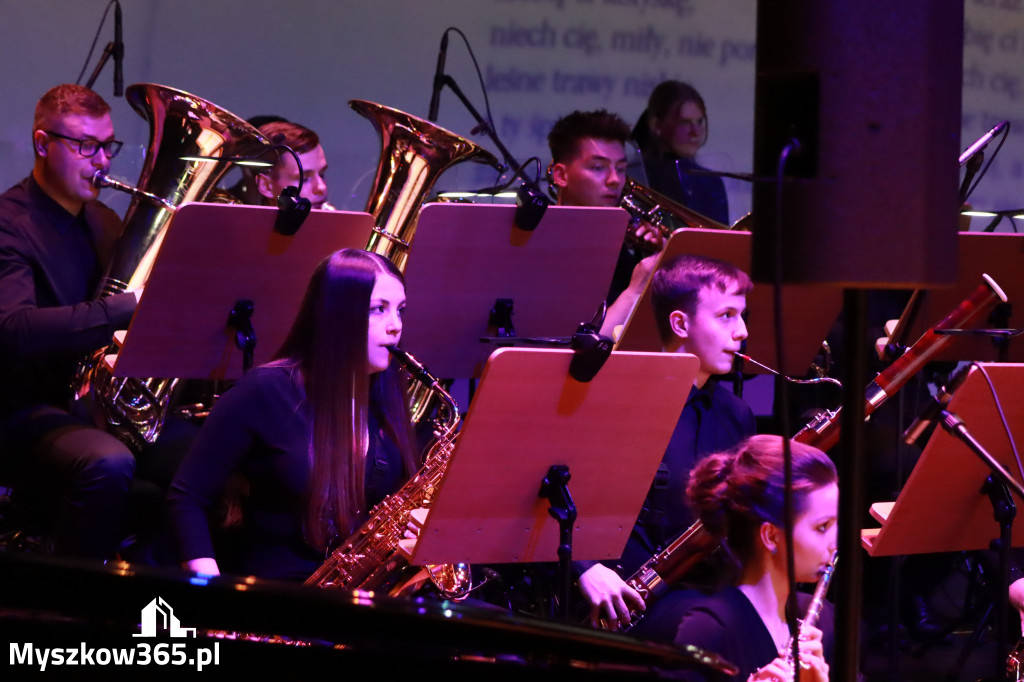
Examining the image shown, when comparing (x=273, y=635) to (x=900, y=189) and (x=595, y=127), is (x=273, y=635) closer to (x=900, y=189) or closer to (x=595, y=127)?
(x=900, y=189)

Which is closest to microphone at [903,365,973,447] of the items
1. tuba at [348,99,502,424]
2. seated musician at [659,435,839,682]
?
seated musician at [659,435,839,682]

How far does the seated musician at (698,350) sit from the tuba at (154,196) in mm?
1322

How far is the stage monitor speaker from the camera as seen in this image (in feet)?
4.22

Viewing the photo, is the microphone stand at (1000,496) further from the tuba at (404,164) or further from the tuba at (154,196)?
the tuba at (154,196)

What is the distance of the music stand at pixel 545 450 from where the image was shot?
2109 millimetres

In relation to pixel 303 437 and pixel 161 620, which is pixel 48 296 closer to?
pixel 303 437

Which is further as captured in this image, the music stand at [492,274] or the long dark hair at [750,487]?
the music stand at [492,274]

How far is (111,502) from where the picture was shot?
2.97m

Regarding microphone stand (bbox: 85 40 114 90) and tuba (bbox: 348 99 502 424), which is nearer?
tuba (bbox: 348 99 502 424)

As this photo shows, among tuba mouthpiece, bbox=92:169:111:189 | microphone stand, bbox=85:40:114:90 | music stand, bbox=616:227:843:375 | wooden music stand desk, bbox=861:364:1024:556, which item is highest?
microphone stand, bbox=85:40:114:90

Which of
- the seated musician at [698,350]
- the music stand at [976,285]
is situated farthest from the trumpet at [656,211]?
the seated musician at [698,350]

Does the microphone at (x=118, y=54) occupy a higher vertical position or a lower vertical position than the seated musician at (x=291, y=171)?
higher

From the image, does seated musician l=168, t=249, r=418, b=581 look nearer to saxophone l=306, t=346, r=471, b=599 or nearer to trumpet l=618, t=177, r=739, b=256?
saxophone l=306, t=346, r=471, b=599

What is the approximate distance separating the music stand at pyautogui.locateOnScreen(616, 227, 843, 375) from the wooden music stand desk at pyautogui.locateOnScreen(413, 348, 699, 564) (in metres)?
0.86
